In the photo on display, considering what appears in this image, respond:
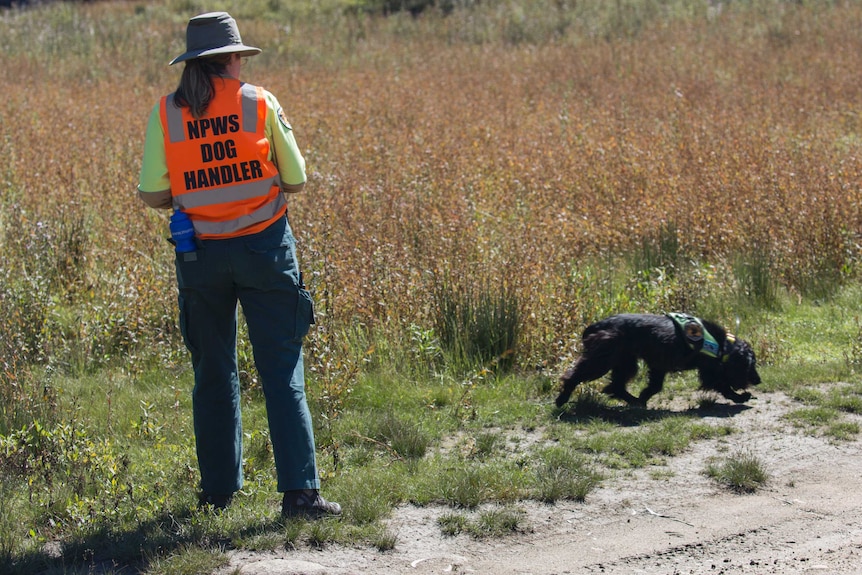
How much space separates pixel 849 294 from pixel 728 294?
3.56 ft

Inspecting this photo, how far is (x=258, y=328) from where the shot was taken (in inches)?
170

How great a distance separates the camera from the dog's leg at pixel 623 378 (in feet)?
20.1

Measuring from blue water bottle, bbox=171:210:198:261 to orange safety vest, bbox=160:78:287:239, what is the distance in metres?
0.04

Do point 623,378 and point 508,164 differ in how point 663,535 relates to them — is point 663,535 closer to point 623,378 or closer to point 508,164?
point 623,378

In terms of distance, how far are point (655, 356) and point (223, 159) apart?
10.6ft

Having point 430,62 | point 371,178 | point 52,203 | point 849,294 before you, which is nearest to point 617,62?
point 430,62

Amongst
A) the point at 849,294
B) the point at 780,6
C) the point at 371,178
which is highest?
the point at 780,6

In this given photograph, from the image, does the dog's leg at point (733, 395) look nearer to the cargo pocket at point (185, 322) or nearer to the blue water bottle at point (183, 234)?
the cargo pocket at point (185, 322)

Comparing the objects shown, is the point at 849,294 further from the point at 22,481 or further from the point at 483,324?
the point at 22,481

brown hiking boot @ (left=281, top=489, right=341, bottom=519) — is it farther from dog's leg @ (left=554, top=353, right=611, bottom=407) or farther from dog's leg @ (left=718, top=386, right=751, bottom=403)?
dog's leg @ (left=718, top=386, right=751, bottom=403)

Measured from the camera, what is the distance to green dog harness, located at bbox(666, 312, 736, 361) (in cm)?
609

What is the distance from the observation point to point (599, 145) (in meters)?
11.5

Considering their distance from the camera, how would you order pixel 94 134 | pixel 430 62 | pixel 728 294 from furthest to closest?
1. pixel 430 62
2. pixel 94 134
3. pixel 728 294

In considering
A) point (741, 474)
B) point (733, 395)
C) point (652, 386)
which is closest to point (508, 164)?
point (652, 386)
